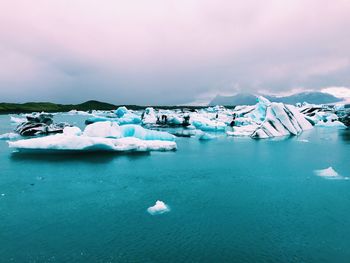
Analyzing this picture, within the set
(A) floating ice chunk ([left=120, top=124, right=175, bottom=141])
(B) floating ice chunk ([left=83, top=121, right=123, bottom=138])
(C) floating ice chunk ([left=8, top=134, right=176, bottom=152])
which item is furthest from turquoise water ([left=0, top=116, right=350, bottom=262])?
(A) floating ice chunk ([left=120, top=124, right=175, bottom=141])

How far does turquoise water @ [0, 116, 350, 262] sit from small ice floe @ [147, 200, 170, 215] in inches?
6.5

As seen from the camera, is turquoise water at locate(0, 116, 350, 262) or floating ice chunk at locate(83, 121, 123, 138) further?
floating ice chunk at locate(83, 121, 123, 138)

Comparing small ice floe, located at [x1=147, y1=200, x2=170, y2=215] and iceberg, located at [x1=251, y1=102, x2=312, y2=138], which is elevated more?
iceberg, located at [x1=251, y1=102, x2=312, y2=138]

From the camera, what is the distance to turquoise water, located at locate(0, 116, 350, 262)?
13.8 ft

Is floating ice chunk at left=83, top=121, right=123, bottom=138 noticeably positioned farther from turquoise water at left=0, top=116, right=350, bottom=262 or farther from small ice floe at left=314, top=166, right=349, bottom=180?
small ice floe at left=314, top=166, right=349, bottom=180

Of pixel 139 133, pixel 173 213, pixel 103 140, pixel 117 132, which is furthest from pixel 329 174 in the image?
pixel 117 132

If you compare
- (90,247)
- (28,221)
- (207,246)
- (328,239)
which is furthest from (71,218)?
(328,239)

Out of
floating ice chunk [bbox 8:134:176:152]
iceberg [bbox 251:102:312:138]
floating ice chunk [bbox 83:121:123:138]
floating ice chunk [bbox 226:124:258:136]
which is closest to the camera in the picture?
floating ice chunk [bbox 8:134:176:152]

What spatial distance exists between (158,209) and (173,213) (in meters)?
0.30

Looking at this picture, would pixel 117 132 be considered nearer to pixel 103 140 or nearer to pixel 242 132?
pixel 103 140

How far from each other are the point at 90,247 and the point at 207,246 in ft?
5.49

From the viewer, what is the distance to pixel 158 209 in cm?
567

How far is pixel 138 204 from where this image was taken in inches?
239

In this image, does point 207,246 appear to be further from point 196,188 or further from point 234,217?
point 196,188
